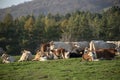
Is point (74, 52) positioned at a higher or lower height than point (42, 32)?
lower

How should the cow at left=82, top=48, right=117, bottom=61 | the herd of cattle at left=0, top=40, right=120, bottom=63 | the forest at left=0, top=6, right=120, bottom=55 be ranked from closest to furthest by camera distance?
1. the cow at left=82, top=48, right=117, bottom=61
2. the herd of cattle at left=0, top=40, right=120, bottom=63
3. the forest at left=0, top=6, right=120, bottom=55

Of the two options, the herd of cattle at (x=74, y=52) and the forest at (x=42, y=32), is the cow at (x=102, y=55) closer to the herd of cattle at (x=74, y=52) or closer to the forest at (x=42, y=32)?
the herd of cattle at (x=74, y=52)

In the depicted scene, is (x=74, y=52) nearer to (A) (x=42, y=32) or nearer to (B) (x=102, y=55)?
(B) (x=102, y=55)

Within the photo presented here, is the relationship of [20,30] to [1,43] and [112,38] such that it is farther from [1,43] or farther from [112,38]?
[112,38]

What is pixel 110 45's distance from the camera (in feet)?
77.0

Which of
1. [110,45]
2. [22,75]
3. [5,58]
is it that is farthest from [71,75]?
[110,45]

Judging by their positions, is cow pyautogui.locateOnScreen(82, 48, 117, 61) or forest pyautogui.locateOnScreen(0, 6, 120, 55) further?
forest pyautogui.locateOnScreen(0, 6, 120, 55)

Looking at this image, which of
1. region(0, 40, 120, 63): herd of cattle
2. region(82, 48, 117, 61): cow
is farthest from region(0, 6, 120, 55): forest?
Answer: region(82, 48, 117, 61): cow

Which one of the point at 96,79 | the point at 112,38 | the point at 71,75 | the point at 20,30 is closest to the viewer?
the point at 96,79

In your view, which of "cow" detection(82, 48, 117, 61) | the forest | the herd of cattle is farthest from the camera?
the forest

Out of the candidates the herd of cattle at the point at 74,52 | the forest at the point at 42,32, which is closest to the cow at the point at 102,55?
the herd of cattle at the point at 74,52

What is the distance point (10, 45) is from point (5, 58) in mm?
27100

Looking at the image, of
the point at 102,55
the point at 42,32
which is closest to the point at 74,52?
the point at 102,55

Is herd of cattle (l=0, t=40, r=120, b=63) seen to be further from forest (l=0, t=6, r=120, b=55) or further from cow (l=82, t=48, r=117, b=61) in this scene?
forest (l=0, t=6, r=120, b=55)
